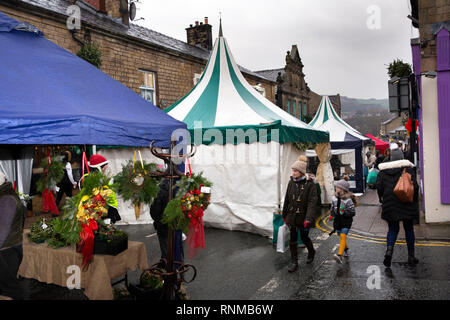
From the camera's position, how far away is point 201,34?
2170cm

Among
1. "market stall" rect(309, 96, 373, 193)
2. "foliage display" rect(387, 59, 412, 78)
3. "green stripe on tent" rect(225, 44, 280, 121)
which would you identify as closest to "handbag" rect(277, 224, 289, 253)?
"green stripe on tent" rect(225, 44, 280, 121)

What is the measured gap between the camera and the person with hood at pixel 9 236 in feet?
12.2

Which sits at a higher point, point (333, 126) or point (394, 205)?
point (333, 126)

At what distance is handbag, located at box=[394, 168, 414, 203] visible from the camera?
5453 mm

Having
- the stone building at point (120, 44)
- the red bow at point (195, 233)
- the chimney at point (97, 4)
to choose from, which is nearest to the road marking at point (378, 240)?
the red bow at point (195, 233)

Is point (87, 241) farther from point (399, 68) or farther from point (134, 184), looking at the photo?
point (399, 68)

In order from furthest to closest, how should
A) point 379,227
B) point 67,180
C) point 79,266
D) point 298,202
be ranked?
point 67,180 → point 379,227 → point 298,202 → point 79,266

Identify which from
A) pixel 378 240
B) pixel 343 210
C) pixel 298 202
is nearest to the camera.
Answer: pixel 298 202

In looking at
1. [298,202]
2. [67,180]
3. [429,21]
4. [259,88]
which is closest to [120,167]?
[67,180]

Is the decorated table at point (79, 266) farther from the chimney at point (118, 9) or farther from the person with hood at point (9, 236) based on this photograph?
the chimney at point (118, 9)

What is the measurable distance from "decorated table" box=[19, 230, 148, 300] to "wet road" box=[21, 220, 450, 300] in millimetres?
528

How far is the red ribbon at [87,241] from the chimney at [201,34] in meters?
19.1

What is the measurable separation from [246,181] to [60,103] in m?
5.26
